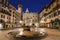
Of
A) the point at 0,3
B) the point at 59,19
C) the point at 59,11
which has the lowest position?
the point at 59,19

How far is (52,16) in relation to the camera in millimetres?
11594

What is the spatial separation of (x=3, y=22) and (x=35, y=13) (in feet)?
10.8

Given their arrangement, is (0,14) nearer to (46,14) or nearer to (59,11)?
(59,11)

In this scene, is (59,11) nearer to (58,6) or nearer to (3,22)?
(58,6)

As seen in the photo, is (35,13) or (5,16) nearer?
(5,16)

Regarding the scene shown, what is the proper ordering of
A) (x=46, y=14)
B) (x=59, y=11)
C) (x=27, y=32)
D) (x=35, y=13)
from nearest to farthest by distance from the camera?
1. (x=27, y=32)
2. (x=59, y=11)
3. (x=35, y=13)
4. (x=46, y=14)

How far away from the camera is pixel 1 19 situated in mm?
8477

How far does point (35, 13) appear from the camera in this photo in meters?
10.3

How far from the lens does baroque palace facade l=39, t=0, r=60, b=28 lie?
9.74 m

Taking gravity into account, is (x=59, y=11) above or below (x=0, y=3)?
below

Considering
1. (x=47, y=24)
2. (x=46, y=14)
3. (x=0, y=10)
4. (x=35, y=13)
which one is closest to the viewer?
(x=0, y=10)

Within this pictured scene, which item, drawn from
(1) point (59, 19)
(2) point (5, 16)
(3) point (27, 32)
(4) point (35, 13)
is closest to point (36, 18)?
(4) point (35, 13)

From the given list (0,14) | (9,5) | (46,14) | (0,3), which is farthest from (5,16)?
(46,14)

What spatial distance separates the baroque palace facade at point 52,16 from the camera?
974 cm
